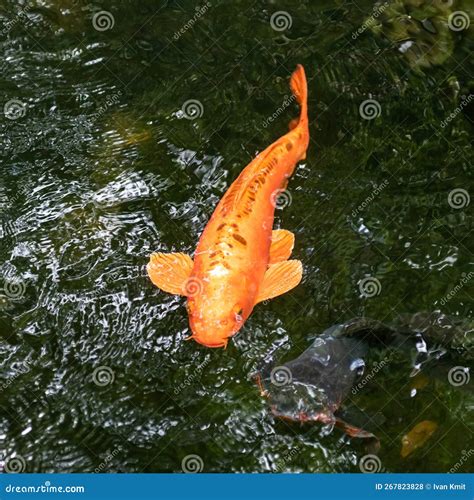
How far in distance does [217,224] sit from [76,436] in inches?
75.7

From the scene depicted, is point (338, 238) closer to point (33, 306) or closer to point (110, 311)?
point (110, 311)

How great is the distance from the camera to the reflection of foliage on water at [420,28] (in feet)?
26.2

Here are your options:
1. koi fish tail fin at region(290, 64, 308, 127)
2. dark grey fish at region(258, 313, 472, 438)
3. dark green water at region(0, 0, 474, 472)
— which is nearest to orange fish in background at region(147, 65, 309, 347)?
dark green water at region(0, 0, 474, 472)

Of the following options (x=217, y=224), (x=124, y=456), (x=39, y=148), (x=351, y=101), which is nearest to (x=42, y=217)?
(x=39, y=148)

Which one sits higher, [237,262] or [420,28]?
[420,28]

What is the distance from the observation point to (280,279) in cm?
592

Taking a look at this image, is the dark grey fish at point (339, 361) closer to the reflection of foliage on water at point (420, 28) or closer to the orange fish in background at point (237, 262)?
the orange fish in background at point (237, 262)

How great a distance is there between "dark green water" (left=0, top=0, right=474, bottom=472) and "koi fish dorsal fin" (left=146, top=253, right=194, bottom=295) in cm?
24

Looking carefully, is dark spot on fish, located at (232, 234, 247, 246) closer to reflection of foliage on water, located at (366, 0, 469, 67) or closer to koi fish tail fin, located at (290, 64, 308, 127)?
koi fish tail fin, located at (290, 64, 308, 127)

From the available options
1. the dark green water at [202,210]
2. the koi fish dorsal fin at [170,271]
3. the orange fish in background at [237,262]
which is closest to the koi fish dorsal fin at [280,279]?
the orange fish in background at [237,262]

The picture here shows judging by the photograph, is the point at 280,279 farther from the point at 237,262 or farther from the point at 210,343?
the point at 210,343

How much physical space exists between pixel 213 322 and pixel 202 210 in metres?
1.60

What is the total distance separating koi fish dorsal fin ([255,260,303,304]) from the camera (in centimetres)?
582

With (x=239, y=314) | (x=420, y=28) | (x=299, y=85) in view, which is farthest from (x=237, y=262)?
(x=420, y=28)
